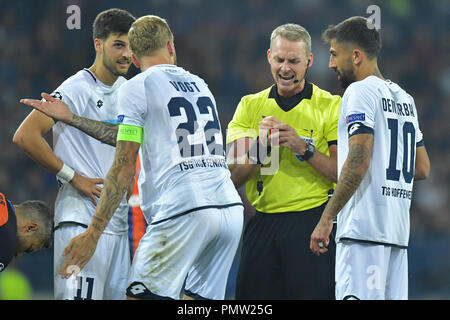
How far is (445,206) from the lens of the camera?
12656 mm

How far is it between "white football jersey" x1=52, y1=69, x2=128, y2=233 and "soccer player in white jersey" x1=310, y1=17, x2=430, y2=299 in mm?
1610

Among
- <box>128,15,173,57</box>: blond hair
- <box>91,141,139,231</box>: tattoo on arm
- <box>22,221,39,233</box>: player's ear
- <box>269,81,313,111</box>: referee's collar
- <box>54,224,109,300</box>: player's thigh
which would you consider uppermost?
<box>128,15,173,57</box>: blond hair

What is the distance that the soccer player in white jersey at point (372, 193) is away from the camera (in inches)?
171

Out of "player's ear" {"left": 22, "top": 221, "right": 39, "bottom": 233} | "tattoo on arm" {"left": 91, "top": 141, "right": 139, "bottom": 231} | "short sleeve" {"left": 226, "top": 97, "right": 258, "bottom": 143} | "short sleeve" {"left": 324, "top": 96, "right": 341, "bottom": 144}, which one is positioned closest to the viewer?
"tattoo on arm" {"left": 91, "top": 141, "right": 139, "bottom": 231}

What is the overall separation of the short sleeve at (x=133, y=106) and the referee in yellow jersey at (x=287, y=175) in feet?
3.43

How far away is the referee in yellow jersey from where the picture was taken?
491 cm

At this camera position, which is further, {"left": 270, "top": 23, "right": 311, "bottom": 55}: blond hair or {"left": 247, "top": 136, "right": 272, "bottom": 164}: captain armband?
{"left": 270, "top": 23, "right": 311, "bottom": 55}: blond hair

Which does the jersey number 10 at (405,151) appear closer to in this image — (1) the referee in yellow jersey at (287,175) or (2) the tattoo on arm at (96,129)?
(1) the referee in yellow jersey at (287,175)

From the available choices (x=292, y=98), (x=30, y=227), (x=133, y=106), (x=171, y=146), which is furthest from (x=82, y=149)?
(x=292, y=98)

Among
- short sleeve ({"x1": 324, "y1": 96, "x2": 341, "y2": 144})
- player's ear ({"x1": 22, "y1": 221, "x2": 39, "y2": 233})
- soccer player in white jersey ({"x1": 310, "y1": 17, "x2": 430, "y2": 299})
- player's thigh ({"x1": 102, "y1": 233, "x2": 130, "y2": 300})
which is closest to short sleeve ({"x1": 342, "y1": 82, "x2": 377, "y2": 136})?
soccer player in white jersey ({"x1": 310, "y1": 17, "x2": 430, "y2": 299})

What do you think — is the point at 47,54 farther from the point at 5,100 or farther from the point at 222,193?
the point at 222,193

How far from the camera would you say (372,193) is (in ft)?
14.6

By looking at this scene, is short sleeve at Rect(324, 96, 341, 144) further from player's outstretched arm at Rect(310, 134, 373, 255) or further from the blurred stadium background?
the blurred stadium background

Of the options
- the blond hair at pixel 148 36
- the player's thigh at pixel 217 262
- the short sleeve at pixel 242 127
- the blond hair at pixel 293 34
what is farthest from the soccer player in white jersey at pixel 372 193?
the blond hair at pixel 148 36
